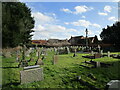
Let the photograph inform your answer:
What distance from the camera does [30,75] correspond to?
5.60 meters

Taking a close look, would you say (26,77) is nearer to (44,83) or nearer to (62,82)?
(44,83)

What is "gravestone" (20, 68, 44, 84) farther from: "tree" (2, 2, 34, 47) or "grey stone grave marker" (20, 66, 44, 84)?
"tree" (2, 2, 34, 47)

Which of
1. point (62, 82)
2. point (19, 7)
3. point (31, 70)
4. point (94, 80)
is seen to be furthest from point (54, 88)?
point (19, 7)

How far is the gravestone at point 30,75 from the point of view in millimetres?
5438

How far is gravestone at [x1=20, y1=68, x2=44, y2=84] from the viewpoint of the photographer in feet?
17.8

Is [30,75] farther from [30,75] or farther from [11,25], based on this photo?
[11,25]

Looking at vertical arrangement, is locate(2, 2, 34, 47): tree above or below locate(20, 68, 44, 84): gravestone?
above

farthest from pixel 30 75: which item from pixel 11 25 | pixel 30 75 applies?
pixel 11 25

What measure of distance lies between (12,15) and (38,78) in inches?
718

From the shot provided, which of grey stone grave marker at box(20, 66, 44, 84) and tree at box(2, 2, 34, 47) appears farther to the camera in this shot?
tree at box(2, 2, 34, 47)

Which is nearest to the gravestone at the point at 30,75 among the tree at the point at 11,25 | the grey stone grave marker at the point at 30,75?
the grey stone grave marker at the point at 30,75

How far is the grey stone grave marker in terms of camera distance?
5.44m

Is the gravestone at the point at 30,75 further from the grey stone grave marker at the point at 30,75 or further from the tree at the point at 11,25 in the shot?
the tree at the point at 11,25

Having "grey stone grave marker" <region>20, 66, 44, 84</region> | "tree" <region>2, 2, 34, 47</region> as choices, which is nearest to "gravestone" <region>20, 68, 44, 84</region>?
"grey stone grave marker" <region>20, 66, 44, 84</region>
